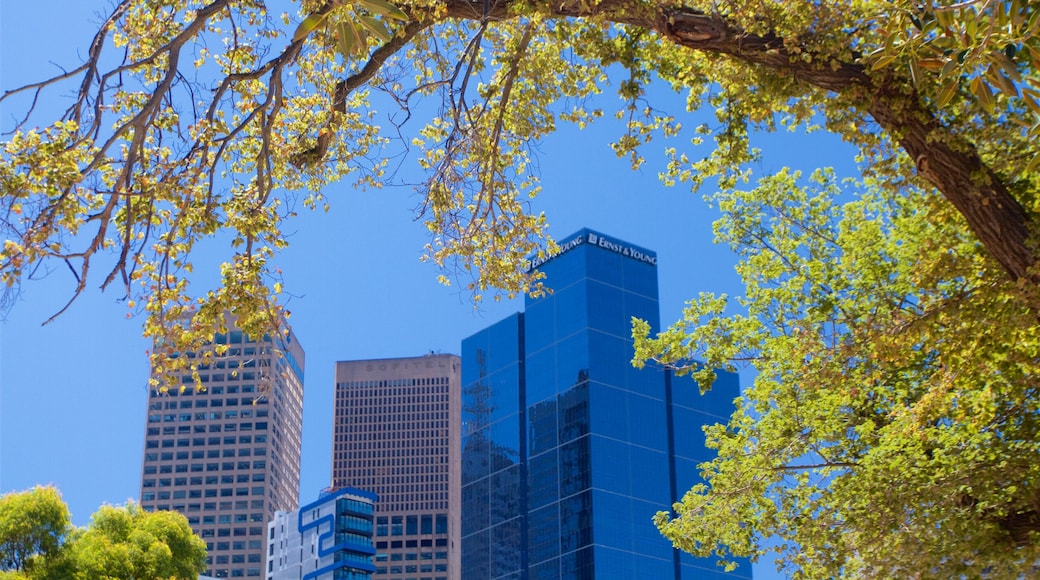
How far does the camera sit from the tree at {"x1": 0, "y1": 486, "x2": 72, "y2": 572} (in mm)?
26250

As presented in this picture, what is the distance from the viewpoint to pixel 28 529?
2631 cm

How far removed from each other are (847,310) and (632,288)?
10365 cm

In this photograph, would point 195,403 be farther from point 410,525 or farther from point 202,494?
point 410,525

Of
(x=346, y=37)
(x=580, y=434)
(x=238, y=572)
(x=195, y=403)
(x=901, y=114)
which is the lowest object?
(x=346, y=37)

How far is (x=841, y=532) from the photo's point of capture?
575 inches

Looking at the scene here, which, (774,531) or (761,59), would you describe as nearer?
(761,59)

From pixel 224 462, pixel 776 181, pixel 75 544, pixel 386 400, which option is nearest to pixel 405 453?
pixel 386 400

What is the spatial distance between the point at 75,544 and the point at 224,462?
427 ft

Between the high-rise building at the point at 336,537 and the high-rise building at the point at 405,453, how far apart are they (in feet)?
192

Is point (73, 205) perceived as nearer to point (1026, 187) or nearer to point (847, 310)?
point (1026, 187)

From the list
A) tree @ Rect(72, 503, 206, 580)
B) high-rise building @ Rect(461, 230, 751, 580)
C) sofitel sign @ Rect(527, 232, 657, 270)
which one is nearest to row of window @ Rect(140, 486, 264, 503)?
high-rise building @ Rect(461, 230, 751, 580)

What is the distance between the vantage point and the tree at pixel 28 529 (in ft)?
86.1

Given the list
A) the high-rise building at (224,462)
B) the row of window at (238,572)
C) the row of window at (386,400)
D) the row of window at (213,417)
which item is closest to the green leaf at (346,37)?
the high-rise building at (224,462)

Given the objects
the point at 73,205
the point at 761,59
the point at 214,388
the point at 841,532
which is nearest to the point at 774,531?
the point at 841,532
